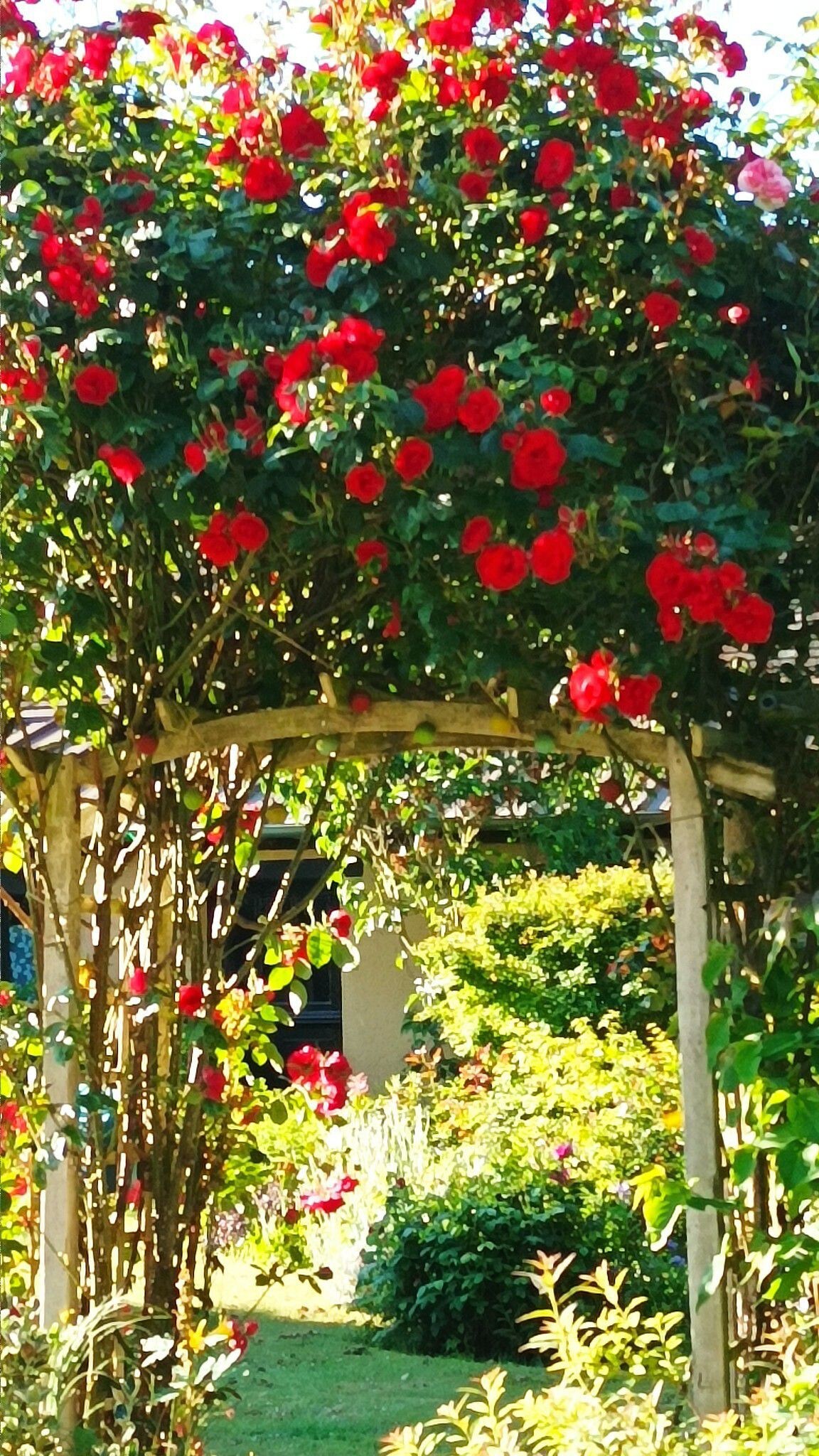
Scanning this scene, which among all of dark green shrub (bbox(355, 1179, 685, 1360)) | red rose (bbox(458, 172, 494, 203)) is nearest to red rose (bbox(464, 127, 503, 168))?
red rose (bbox(458, 172, 494, 203))

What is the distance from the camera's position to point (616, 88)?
278cm

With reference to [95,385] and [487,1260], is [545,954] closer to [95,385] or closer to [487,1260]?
[487,1260]

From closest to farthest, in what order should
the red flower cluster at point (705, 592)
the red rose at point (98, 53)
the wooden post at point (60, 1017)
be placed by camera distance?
the red flower cluster at point (705, 592) → the red rose at point (98, 53) → the wooden post at point (60, 1017)

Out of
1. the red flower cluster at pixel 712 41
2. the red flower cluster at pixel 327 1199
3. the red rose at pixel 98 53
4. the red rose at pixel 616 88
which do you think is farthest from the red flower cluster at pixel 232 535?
the red flower cluster at pixel 327 1199

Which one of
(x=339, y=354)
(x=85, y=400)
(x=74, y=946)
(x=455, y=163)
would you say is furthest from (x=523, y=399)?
(x=74, y=946)

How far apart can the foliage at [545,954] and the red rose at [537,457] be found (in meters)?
4.76

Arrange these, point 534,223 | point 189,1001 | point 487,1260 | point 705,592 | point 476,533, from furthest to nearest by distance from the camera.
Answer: point 487,1260, point 189,1001, point 534,223, point 476,533, point 705,592

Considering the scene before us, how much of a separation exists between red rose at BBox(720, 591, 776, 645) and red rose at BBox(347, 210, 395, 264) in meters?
0.81

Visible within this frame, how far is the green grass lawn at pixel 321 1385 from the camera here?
→ 4828 mm

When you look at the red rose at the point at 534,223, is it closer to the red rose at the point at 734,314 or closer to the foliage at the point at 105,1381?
the red rose at the point at 734,314

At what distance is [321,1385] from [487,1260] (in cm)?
81

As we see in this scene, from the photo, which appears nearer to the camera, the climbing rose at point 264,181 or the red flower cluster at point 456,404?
the red flower cluster at point 456,404

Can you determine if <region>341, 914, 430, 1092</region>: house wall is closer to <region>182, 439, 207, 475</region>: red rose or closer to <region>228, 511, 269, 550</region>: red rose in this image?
<region>228, 511, 269, 550</region>: red rose

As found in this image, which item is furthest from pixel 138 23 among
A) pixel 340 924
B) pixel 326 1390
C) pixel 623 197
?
pixel 326 1390
